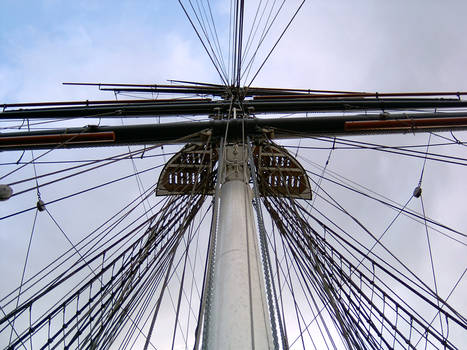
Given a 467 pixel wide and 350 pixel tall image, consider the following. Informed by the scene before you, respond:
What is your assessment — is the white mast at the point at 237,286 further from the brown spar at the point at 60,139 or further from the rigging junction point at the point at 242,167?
the brown spar at the point at 60,139

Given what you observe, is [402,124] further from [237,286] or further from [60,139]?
[60,139]

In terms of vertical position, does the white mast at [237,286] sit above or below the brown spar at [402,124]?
below

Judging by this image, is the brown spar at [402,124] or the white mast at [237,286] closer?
the white mast at [237,286]

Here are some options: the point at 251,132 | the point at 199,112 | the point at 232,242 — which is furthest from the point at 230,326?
the point at 199,112

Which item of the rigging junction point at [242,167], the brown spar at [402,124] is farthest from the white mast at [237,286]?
the brown spar at [402,124]

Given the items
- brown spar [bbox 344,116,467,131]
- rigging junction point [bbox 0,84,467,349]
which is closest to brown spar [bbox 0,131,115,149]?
rigging junction point [bbox 0,84,467,349]

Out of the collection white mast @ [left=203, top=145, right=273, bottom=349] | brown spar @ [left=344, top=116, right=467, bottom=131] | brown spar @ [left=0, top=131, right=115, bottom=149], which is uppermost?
brown spar @ [left=344, top=116, right=467, bottom=131]

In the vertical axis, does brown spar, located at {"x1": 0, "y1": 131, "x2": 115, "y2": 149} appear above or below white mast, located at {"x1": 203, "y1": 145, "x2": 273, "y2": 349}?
above

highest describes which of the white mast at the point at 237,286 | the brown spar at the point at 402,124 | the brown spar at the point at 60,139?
the brown spar at the point at 402,124

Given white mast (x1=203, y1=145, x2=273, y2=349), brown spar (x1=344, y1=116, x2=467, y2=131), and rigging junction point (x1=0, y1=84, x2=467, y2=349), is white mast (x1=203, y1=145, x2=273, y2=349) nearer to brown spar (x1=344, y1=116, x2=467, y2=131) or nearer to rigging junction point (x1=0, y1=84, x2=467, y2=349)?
rigging junction point (x1=0, y1=84, x2=467, y2=349)

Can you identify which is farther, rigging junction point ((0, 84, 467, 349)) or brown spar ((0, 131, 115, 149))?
brown spar ((0, 131, 115, 149))

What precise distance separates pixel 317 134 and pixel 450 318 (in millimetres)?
A: 3109

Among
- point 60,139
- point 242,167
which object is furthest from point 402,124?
point 60,139

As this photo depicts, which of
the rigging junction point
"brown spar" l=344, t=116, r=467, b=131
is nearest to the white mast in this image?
the rigging junction point
